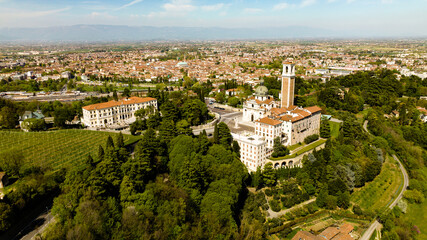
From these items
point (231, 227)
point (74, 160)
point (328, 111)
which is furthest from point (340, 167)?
point (74, 160)

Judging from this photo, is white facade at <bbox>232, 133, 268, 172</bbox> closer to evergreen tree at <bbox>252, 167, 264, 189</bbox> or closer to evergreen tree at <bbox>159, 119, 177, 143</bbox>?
evergreen tree at <bbox>252, 167, 264, 189</bbox>

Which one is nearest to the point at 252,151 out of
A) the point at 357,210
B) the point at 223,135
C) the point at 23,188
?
the point at 223,135

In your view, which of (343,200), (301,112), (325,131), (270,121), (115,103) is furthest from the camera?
(115,103)

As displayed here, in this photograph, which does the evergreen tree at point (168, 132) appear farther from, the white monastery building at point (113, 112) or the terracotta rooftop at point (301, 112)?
the terracotta rooftop at point (301, 112)

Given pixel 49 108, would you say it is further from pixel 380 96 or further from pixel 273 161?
pixel 380 96

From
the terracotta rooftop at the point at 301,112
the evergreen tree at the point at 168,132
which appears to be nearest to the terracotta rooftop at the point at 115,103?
the evergreen tree at the point at 168,132

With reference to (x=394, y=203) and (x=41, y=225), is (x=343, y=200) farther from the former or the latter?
(x=41, y=225)
